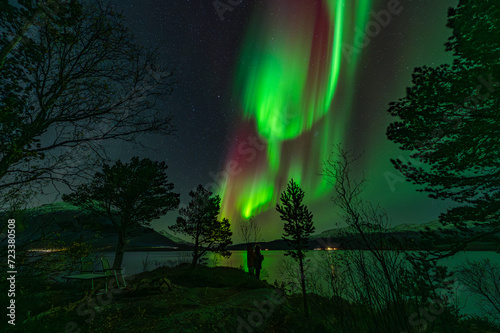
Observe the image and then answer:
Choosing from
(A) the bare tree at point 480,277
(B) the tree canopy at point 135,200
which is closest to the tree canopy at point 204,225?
(B) the tree canopy at point 135,200

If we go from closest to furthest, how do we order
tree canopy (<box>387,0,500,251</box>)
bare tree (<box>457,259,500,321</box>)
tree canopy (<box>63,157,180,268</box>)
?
tree canopy (<box>387,0,500,251</box>), bare tree (<box>457,259,500,321</box>), tree canopy (<box>63,157,180,268</box>)

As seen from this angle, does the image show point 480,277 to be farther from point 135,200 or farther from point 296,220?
point 135,200

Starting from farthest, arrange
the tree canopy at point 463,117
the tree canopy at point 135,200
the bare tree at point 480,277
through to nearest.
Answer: the tree canopy at point 135,200
the bare tree at point 480,277
the tree canopy at point 463,117

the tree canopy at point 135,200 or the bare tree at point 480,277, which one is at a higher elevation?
the tree canopy at point 135,200

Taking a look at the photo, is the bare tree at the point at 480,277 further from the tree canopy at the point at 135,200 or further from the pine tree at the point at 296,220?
the tree canopy at the point at 135,200

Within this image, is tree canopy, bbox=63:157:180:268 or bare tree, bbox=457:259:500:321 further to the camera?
tree canopy, bbox=63:157:180:268

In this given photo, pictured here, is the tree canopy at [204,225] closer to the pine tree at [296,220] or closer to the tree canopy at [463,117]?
the pine tree at [296,220]

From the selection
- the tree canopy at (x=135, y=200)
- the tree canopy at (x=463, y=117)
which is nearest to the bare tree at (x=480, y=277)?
the tree canopy at (x=463, y=117)

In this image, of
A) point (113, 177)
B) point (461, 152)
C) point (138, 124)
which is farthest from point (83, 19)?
point (461, 152)

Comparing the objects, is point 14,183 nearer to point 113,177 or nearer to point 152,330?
point 113,177

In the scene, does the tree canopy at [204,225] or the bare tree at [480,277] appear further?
the tree canopy at [204,225]

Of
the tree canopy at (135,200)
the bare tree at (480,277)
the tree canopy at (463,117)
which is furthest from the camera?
the tree canopy at (135,200)

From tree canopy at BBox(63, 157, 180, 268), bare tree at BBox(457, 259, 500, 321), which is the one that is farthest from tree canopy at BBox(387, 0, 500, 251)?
tree canopy at BBox(63, 157, 180, 268)

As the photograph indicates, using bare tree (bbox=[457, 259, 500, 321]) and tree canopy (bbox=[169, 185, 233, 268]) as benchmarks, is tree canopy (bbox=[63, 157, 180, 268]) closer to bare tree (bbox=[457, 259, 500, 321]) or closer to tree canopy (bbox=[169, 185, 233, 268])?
tree canopy (bbox=[169, 185, 233, 268])
